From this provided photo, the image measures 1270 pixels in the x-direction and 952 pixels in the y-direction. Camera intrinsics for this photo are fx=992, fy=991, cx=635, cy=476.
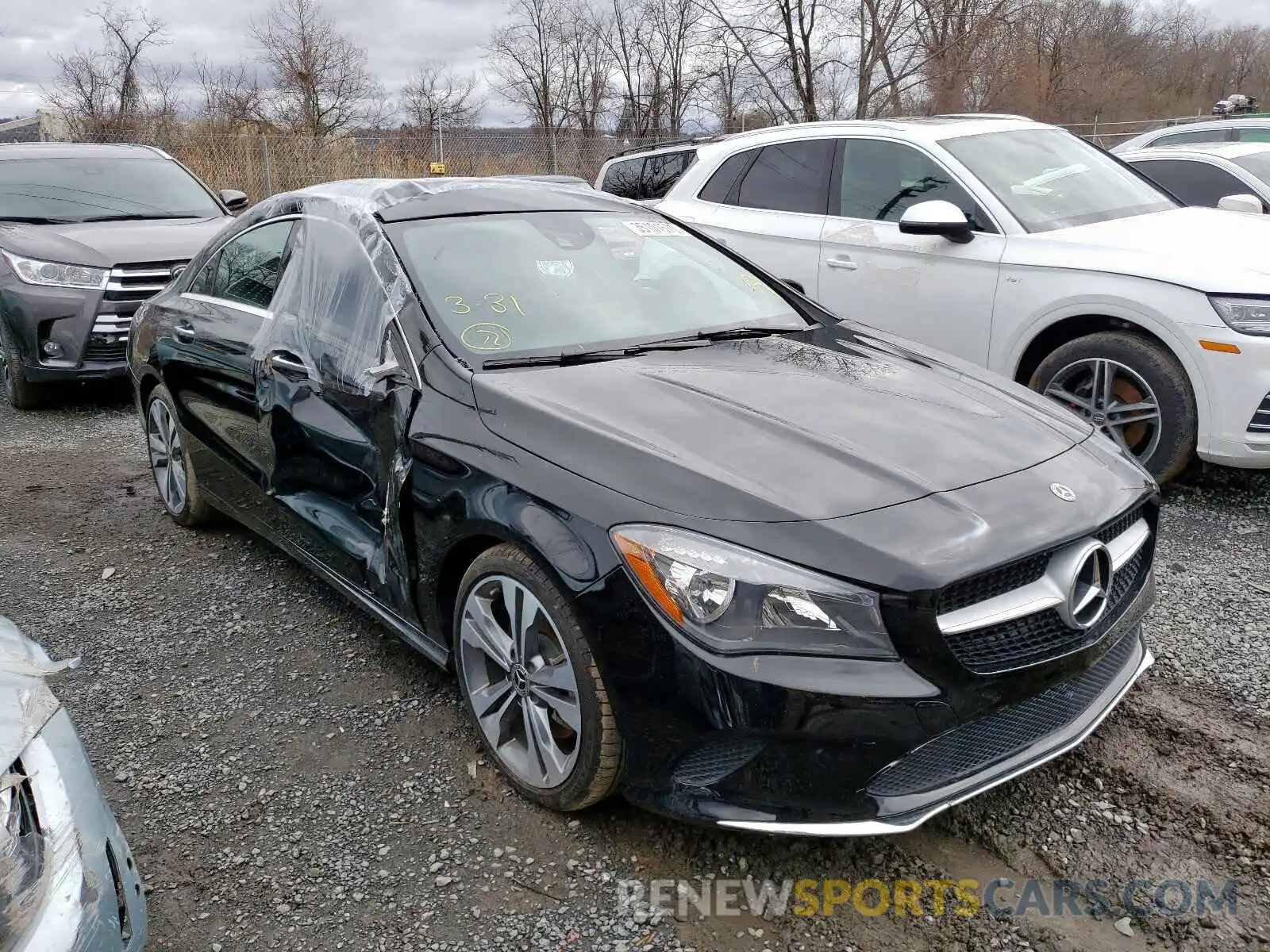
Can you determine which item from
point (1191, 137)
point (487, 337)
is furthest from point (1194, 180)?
point (487, 337)

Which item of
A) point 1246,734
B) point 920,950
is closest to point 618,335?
point 920,950

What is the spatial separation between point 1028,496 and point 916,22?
21779mm

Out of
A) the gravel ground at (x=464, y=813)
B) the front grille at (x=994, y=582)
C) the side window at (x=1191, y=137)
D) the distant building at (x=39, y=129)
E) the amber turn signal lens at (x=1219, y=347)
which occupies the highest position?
the distant building at (x=39, y=129)

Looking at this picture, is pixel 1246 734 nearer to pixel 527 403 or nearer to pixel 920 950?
pixel 920 950

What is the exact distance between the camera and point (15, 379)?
6.96m

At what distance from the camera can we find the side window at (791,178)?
19.2ft

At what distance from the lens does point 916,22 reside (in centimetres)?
2114

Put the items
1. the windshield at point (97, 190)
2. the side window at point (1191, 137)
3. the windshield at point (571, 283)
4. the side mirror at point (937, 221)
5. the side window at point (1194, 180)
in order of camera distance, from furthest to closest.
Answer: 1. the side window at point (1191, 137)
2. the side window at point (1194, 180)
3. the windshield at point (97, 190)
4. the side mirror at point (937, 221)
5. the windshield at point (571, 283)

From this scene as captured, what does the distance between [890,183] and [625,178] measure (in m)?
2.30

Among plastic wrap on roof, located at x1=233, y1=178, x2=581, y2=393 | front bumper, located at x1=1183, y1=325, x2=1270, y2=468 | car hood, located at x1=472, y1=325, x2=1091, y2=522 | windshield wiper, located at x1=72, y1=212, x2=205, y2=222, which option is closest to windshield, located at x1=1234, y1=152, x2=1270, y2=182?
front bumper, located at x1=1183, y1=325, x2=1270, y2=468

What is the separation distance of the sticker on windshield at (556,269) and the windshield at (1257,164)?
702cm

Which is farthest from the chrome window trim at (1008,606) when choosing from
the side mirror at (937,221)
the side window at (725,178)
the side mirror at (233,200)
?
the side mirror at (233,200)

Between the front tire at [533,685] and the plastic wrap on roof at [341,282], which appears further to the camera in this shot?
the plastic wrap on roof at [341,282]

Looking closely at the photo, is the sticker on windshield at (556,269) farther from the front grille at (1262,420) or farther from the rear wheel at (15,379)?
the rear wheel at (15,379)
